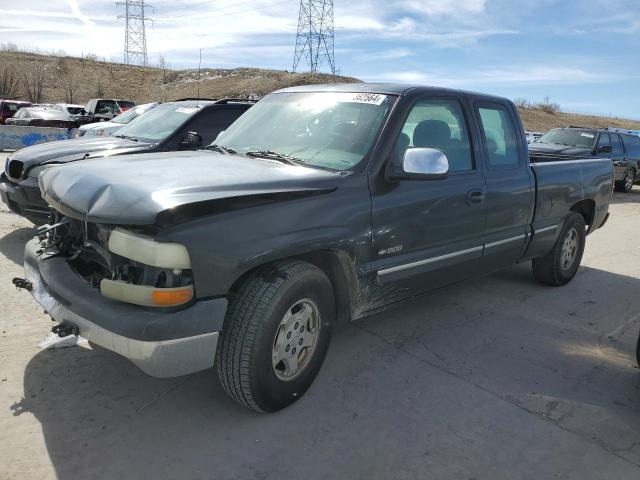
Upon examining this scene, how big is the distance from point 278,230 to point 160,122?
5.46 metres

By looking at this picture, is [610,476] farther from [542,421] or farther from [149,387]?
[149,387]

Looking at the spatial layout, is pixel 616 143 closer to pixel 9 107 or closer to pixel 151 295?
pixel 151 295

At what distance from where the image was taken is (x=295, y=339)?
3121 millimetres

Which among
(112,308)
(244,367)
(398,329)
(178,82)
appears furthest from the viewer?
(178,82)

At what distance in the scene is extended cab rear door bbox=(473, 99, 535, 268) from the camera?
14.4 ft

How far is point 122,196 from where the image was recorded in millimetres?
2680

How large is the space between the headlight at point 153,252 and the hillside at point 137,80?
41.0m

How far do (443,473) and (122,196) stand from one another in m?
2.11

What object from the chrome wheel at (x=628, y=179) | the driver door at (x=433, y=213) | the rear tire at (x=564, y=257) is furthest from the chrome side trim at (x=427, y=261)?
the chrome wheel at (x=628, y=179)

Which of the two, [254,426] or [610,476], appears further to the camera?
[254,426]

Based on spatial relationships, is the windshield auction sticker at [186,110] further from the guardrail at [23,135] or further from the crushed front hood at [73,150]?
the guardrail at [23,135]

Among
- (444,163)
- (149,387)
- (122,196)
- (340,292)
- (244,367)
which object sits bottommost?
(149,387)

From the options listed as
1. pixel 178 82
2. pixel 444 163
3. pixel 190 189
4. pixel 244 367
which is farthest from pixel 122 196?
pixel 178 82

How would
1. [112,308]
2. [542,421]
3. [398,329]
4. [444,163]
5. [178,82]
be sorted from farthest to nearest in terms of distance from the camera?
[178,82] → [398,329] → [444,163] → [542,421] → [112,308]
